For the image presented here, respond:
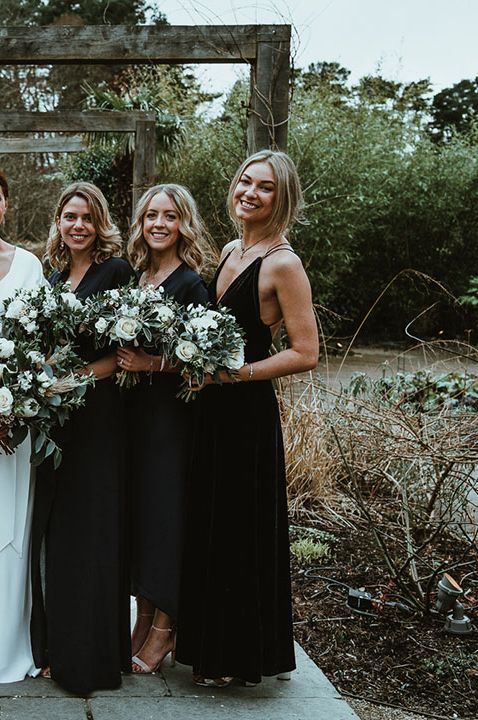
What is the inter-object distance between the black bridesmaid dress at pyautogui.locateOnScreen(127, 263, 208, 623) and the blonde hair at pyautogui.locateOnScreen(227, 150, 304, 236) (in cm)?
40

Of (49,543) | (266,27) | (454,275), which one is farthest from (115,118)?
(454,275)

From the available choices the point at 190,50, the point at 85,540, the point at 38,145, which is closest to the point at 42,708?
the point at 85,540

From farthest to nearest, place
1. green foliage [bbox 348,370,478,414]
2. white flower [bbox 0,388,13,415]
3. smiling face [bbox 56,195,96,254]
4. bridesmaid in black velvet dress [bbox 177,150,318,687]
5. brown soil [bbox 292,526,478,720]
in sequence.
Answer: green foliage [bbox 348,370,478,414], brown soil [bbox 292,526,478,720], smiling face [bbox 56,195,96,254], bridesmaid in black velvet dress [bbox 177,150,318,687], white flower [bbox 0,388,13,415]

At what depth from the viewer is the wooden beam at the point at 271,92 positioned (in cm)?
528

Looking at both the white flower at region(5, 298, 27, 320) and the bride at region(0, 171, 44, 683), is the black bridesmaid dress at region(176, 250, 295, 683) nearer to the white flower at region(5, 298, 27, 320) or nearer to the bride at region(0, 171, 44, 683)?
the bride at region(0, 171, 44, 683)

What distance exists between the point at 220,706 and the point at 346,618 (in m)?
1.34

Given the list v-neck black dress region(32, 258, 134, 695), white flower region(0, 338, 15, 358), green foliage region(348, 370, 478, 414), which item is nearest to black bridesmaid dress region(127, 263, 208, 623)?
v-neck black dress region(32, 258, 134, 695)

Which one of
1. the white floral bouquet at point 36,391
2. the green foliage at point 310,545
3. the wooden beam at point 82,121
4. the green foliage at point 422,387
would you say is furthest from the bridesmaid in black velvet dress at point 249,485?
the wooden beam at point 82,121

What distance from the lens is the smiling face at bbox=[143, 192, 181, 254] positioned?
3303 millimetres

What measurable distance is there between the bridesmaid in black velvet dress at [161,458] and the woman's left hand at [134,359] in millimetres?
131

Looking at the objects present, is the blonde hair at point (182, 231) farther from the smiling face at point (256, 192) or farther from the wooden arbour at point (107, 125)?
the wooden arbour at point (107, 125)

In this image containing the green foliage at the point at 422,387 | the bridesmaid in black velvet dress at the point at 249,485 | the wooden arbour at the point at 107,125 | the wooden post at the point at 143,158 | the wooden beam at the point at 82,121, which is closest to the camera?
the bridesmaid in black velvet dress at the point at 249,485

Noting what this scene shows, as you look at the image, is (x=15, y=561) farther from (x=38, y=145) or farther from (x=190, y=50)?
(x=38, y=145)

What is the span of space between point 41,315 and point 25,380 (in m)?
0.27
